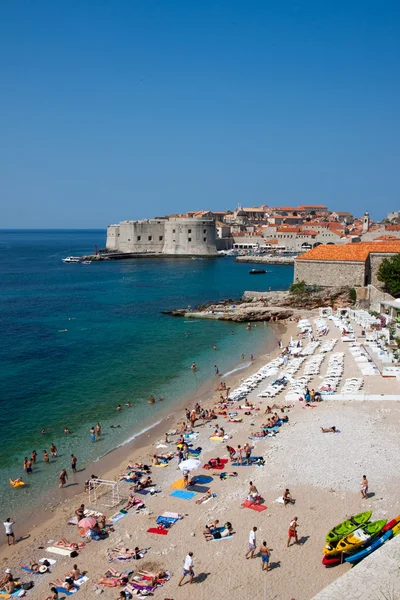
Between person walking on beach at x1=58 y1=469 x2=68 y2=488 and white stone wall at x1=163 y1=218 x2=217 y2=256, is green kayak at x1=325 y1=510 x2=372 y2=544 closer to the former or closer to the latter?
person walking on beach at x1=58 y1=469 x2=68 y2=488

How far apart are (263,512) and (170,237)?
70.0 m

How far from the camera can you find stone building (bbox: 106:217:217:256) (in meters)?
76.7

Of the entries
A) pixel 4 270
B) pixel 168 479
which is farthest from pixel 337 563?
pixel 4 270

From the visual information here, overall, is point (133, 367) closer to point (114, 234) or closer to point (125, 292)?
point (125, 292)

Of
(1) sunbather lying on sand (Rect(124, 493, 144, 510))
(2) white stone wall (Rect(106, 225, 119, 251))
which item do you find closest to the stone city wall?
(1) sunbather lying on sand (Rect(124, 493, 144, 510))

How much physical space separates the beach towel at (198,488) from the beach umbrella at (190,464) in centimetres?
54

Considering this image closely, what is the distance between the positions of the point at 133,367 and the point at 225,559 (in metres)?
13.2

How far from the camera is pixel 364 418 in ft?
46.0

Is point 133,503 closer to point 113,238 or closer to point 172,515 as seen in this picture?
point 172,515

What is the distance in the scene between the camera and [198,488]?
1122cm

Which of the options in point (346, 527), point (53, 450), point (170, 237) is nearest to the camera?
point (346, 527)

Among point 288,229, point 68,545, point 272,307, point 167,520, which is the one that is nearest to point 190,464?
point 167,520

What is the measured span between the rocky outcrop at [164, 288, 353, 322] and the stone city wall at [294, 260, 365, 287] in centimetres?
59

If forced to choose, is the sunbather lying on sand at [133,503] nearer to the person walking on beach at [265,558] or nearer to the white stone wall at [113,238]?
the person walking on beach at [265,558]
